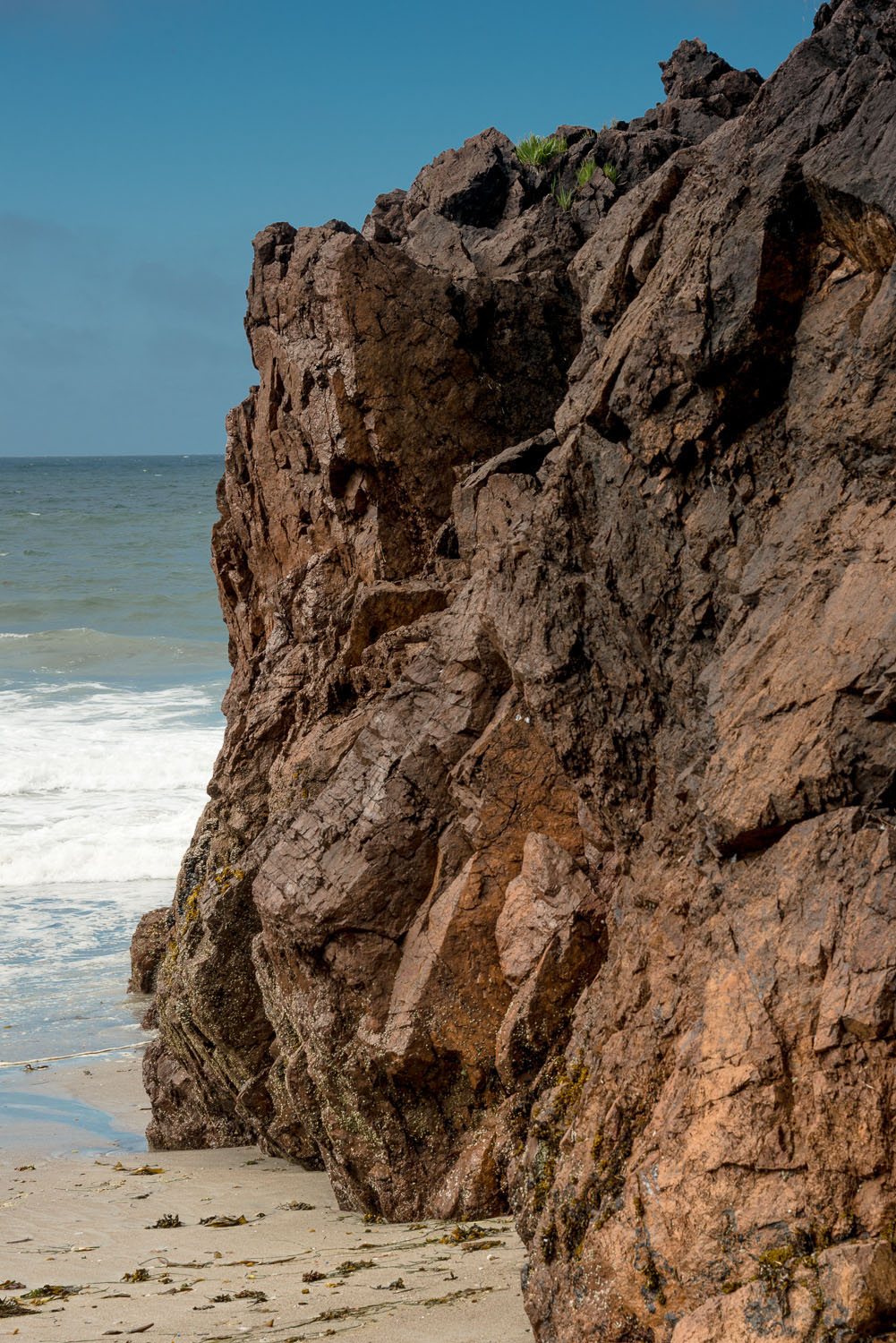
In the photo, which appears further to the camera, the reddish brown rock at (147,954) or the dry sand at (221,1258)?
the reddish brown rock at (147,954)

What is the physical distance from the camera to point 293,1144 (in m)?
7.44

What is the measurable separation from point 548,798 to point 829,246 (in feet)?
9.51

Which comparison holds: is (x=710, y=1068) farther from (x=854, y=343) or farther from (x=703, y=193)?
(x=703, y=193)

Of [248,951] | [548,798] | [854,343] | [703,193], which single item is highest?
[703,193]

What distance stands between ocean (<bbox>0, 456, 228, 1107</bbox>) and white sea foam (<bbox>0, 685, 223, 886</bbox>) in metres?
0.03

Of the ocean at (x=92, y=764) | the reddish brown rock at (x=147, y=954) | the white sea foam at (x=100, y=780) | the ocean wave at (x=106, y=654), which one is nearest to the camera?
the reddish brown rock at (x=147, y=954)

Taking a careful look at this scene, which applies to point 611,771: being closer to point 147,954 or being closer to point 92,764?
point 147,954

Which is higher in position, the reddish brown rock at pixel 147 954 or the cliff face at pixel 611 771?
the cliff face at pixel 611 771

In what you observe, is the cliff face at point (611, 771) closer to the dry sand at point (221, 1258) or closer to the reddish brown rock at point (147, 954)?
the dry sand at point (221, 1258)

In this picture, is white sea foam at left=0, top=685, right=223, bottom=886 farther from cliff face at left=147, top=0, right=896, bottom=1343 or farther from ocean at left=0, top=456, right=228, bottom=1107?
cliff face at left=147, top=0, right=896, bottom=1343

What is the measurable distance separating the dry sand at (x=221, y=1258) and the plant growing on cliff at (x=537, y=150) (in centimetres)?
904

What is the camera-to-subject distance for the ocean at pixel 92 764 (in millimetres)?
11266

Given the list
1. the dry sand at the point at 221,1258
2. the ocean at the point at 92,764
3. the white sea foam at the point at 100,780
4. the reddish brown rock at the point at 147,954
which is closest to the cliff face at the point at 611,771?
the dry sand at the point at 221,1258

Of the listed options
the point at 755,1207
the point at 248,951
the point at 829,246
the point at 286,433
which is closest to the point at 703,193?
the point at 829,246
